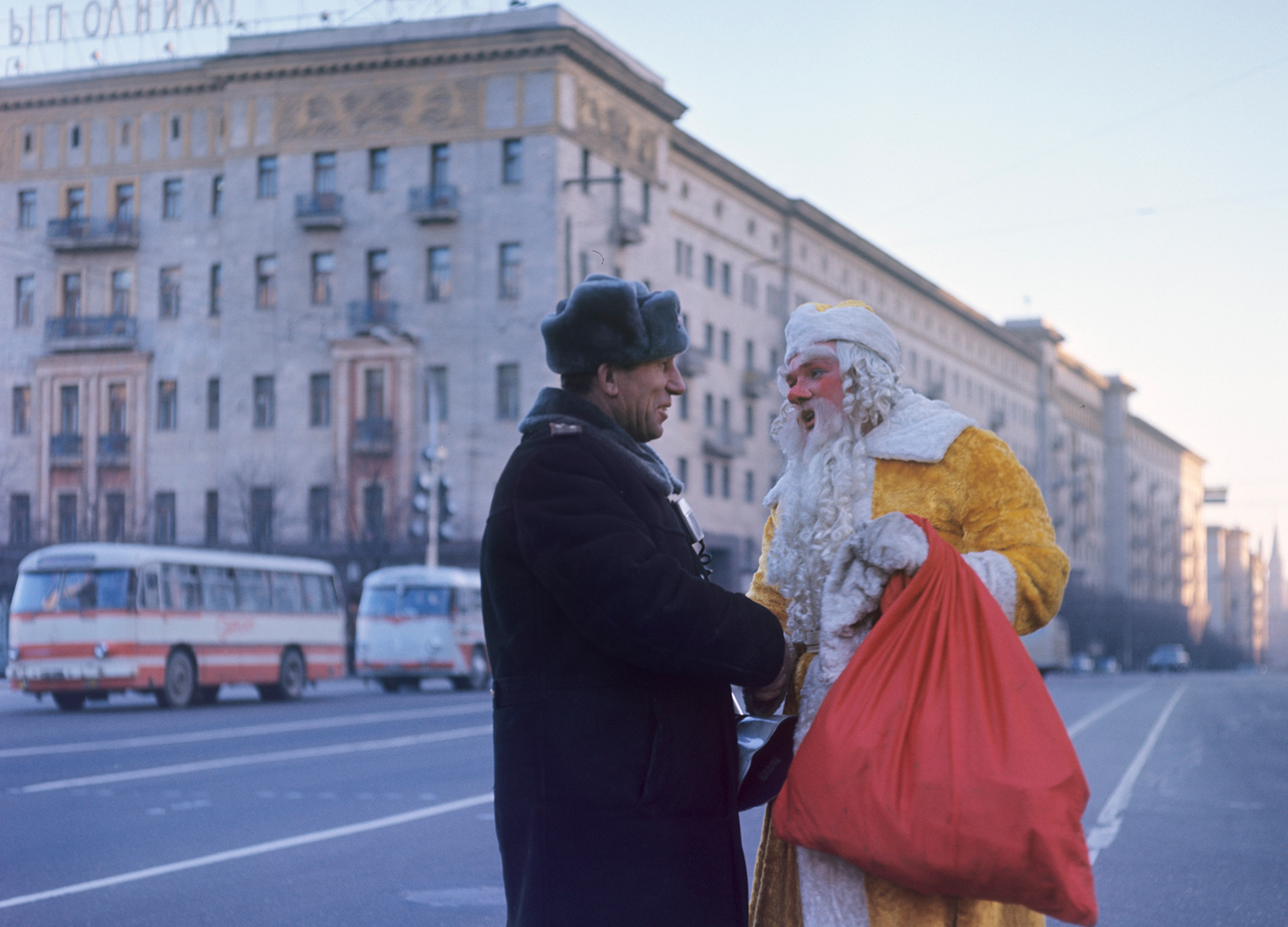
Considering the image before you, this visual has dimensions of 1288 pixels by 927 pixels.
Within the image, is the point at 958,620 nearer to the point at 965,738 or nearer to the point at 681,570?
the point at 965,738

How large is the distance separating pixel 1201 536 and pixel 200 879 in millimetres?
165267

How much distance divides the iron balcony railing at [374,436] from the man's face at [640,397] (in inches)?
1790

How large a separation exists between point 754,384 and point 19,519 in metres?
27.2

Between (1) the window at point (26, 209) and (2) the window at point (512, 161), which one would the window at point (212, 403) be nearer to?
(1) the window at point (26, 209)

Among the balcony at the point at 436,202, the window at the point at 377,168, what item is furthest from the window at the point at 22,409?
the balcony at the point at 436,202

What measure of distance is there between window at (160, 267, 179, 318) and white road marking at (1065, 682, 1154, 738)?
32750 millimetres

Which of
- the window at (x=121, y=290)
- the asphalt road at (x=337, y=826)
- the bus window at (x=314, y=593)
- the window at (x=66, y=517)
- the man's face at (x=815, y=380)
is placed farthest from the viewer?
the window at (x=121, y=290)

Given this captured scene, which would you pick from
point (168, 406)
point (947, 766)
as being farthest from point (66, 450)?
point (947, 766)

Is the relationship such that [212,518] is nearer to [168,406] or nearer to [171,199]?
[168,406]

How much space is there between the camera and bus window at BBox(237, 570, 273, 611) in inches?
1027

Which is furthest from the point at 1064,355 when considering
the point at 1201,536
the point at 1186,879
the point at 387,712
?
the point at 1186,879

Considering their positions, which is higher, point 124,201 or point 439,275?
point 124,201

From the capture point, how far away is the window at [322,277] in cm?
4897

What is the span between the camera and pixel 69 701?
78.7 feet
